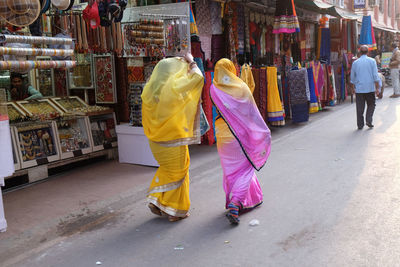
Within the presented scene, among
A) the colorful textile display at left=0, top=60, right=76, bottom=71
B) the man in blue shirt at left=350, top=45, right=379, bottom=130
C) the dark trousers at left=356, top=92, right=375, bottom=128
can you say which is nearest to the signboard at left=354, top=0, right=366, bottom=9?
the man in blue shirt at left=350, top=45, right=379, bottom=130

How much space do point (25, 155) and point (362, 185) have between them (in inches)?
190

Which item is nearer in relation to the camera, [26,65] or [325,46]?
[26,65]

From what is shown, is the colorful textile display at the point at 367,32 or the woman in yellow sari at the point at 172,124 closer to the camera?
the woman in yellow sari at the point at 172,124

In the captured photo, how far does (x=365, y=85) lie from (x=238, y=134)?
6.31 m

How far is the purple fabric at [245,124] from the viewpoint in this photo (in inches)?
184

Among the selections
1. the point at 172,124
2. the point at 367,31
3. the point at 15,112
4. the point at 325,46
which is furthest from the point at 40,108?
the point at 367,31

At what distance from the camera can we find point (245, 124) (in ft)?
15.4

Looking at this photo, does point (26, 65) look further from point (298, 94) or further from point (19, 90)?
point (298, 94)

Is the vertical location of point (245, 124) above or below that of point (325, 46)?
below

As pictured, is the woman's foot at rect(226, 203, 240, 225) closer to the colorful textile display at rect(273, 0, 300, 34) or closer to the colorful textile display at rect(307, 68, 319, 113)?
the colorful textile display at rect(273, 0, 300, 34)

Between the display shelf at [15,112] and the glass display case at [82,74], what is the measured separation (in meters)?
1.73

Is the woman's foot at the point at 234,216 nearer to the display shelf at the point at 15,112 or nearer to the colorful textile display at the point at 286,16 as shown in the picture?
the display shelf at the point at 15,112

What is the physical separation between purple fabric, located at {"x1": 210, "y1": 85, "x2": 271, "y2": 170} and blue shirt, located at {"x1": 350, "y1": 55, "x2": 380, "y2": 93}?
20.0 ft

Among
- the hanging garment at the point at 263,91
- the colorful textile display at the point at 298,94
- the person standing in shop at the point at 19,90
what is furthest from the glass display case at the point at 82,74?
the colorful textile display at the point at 298,94
